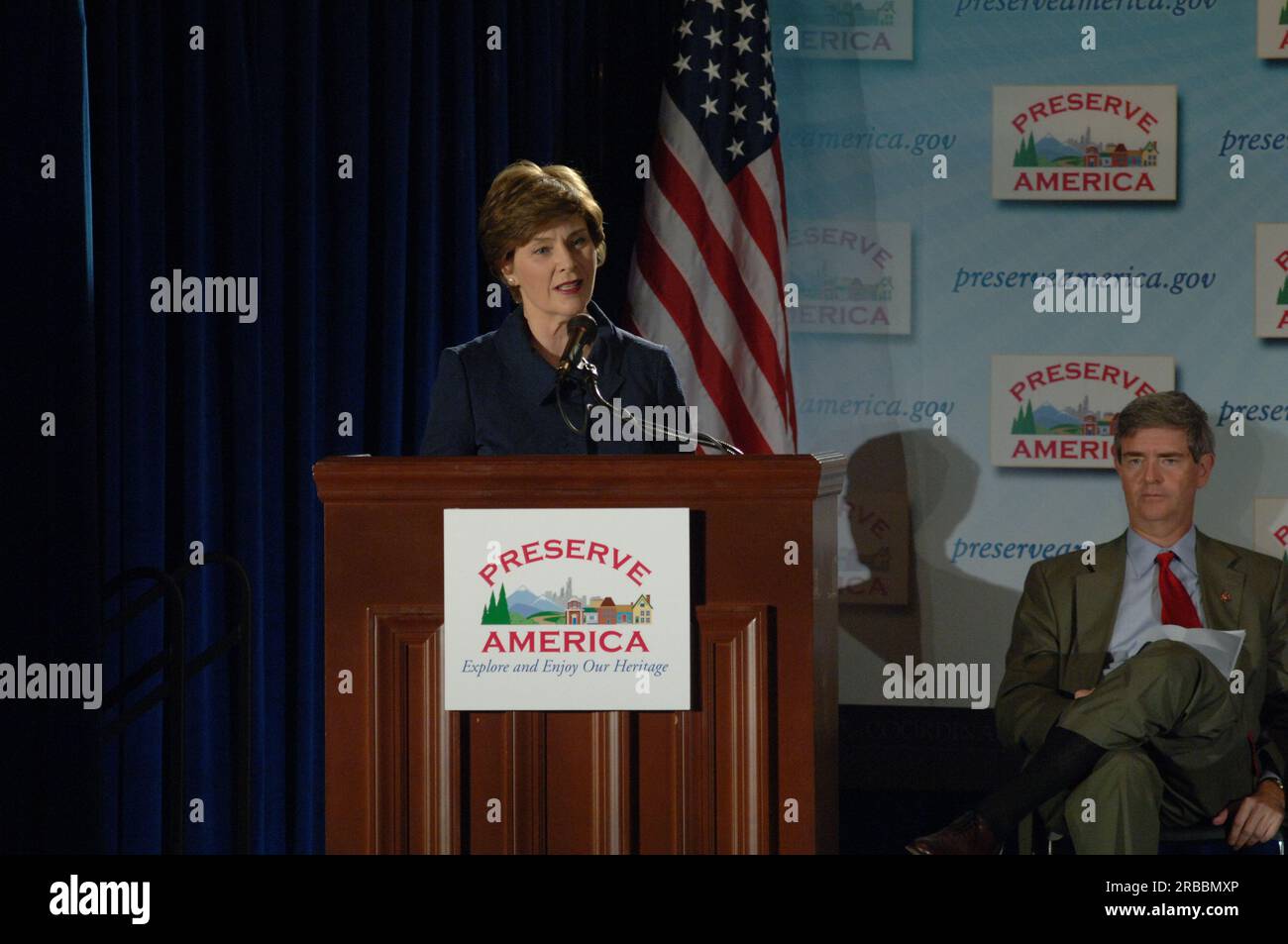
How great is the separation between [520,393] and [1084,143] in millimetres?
2338

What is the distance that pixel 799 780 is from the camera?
2506mm

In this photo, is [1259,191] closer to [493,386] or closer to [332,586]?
[493,386]

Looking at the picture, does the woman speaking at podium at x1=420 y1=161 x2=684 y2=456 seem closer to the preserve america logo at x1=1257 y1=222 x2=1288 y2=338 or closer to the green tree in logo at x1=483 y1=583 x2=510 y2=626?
the green tree in logo at x1=483 y1=583 x2=510 y2=626

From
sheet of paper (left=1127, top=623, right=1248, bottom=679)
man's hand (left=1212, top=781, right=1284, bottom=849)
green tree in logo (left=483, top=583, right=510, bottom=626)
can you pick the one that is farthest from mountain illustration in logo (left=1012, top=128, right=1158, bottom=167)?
green tree in logo (left=483, top=583, right=510, bottom=626)

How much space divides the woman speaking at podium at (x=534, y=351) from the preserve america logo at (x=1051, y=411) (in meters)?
1.73

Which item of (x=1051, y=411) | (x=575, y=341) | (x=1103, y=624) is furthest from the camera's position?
(x=1051, y=411)

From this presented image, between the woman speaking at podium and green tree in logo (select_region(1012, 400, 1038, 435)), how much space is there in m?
1.75

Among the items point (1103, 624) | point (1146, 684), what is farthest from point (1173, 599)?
point (1146, 684)

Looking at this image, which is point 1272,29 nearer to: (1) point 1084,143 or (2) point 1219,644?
(1) point 1084,143

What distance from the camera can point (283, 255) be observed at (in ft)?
14.9

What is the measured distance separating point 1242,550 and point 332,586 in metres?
2.57

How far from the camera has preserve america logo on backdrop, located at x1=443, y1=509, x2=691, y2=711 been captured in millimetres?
2477

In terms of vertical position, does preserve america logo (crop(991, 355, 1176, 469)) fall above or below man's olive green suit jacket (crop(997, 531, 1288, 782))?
above

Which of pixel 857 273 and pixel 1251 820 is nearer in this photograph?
pixel 1251 820
